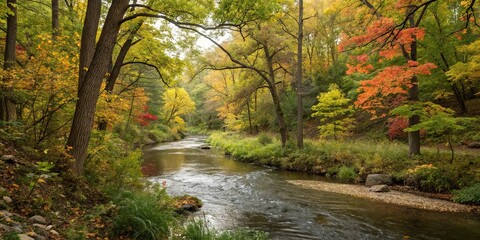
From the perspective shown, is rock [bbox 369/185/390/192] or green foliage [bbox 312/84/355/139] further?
green foliage [bbox 312/84/355/139]

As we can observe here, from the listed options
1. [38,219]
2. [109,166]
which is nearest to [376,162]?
[109,166]

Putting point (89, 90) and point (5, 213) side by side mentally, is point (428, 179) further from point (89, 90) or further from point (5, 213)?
point (5, 213)

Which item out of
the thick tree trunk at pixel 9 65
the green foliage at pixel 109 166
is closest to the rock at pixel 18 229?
the green foliage at pixel 109 166

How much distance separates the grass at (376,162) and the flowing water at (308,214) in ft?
7.81

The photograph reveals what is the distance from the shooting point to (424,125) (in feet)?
34.0

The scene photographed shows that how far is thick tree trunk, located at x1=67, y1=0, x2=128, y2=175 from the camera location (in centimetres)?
598

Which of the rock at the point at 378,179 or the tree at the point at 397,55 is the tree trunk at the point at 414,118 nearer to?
the tree at the point at 397,55

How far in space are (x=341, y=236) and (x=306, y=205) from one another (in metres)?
2.43

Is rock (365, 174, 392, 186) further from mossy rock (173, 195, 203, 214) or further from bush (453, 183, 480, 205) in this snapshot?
mossy rock (173, 195, 203, 214)

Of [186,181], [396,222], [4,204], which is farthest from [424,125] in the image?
[4,204]

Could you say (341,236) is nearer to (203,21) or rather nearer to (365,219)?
(365,219)

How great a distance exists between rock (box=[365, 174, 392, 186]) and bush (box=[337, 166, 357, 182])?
3.03ft

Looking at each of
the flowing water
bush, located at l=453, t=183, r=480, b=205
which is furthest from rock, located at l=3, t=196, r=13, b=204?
bush, located at l=453, t=183, r=480, b=205

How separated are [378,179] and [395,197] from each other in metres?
1.80
